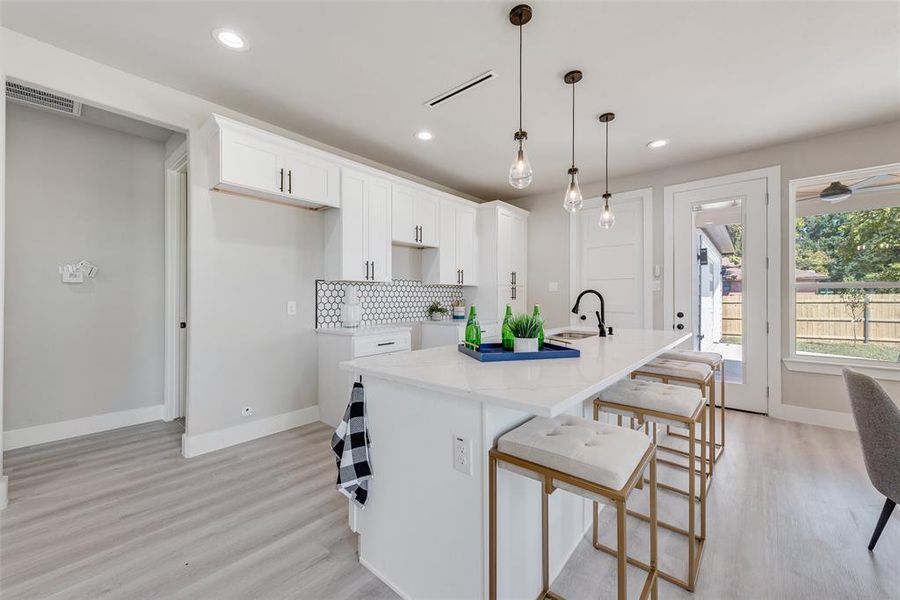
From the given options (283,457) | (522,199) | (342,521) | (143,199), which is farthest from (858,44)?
(143,199)

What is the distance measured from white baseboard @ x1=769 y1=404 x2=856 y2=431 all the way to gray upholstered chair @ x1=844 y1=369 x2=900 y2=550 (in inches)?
85.1

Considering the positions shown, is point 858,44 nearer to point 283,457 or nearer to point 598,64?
point 598,64

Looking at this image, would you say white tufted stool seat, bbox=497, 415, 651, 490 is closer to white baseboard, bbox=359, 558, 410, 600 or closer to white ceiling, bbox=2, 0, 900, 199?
white baseboard, bbox=359, 558, 410, 600

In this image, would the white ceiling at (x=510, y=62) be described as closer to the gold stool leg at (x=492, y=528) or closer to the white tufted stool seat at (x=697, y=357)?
the white tufted stool seat at (x=697, y=357)

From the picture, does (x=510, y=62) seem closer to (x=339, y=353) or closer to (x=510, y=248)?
(x=339, y=353)

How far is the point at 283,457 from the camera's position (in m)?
2.76

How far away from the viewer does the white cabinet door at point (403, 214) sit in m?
3.82

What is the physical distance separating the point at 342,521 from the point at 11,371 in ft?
9.78

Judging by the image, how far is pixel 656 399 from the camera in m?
1.76

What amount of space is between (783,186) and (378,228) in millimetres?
3908

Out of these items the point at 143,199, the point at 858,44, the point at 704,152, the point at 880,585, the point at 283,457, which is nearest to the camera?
the point at 880,585

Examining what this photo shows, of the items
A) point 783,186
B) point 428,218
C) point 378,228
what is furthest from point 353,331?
point 783,186

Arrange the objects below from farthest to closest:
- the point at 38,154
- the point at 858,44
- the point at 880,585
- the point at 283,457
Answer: the point at 38,154 < the point at 283,457 < the point at 858,44 < the point at 880,585

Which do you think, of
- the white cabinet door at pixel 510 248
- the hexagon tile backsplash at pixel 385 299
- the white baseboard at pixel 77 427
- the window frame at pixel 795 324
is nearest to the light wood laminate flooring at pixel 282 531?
the white baseboard at pixel 77 427
